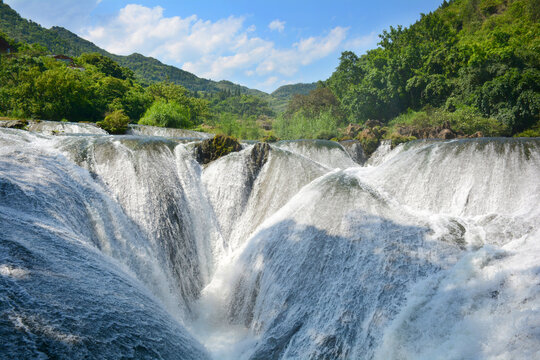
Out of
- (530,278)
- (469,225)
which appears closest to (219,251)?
(469,225)

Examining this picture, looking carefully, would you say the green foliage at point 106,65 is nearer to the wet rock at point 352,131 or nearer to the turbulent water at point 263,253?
the wet rock at point 352,131

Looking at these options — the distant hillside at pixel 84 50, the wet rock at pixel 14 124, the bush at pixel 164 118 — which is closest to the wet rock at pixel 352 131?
the bush at pixel 164 118

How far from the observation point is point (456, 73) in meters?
25.3

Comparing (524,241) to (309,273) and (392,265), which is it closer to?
(392,265)

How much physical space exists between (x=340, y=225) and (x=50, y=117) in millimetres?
22016

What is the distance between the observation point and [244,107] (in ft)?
300

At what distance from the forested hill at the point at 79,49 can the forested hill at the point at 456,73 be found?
39.4 metres

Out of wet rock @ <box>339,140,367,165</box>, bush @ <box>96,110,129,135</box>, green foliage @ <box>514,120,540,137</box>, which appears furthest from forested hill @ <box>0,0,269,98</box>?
green foliage @ <box>514,120,540,137</box>

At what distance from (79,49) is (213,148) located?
123m

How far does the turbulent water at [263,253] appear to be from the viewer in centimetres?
269

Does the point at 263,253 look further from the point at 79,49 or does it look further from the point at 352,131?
the point at 79,49

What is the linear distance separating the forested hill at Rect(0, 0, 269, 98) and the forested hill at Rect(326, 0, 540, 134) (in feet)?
129

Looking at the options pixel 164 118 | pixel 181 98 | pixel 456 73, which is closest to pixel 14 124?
pixel 164 118

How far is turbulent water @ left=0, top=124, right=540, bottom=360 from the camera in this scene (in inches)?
106
